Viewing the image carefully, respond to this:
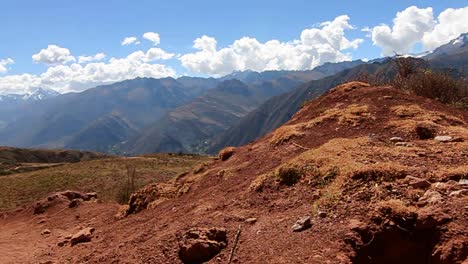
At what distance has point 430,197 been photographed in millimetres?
9586

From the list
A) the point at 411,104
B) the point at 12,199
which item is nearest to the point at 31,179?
the point at 12,199

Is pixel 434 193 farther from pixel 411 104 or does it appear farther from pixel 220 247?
pixel 411 104

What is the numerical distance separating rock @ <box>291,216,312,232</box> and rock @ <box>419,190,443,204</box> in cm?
238

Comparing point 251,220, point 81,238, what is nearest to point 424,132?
point 251,220

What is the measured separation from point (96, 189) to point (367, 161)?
29.7m

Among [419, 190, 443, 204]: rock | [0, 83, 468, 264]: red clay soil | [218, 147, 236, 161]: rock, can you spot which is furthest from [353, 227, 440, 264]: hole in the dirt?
[218, 147, 236, 161]: rock

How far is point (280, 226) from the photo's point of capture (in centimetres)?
1055

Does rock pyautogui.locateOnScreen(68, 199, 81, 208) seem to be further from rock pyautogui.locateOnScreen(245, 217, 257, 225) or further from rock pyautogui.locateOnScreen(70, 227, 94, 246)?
rock pyautogui.locateOnScreen(245, 217, 257, 225)

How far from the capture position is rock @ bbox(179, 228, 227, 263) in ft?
33.8

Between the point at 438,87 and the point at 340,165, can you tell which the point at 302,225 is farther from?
the point at 438,87

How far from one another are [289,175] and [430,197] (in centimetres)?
410

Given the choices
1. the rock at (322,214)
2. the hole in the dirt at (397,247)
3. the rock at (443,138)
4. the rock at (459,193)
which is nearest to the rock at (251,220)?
the rock at (322,214)

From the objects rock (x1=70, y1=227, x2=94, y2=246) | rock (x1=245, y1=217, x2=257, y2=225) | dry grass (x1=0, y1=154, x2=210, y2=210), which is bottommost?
dry grass (x1=0, y1=154, x2=210, y2=210)

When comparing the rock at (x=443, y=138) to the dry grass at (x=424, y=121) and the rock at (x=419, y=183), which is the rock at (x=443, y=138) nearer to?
the dry grass at (x=424, y=121)
